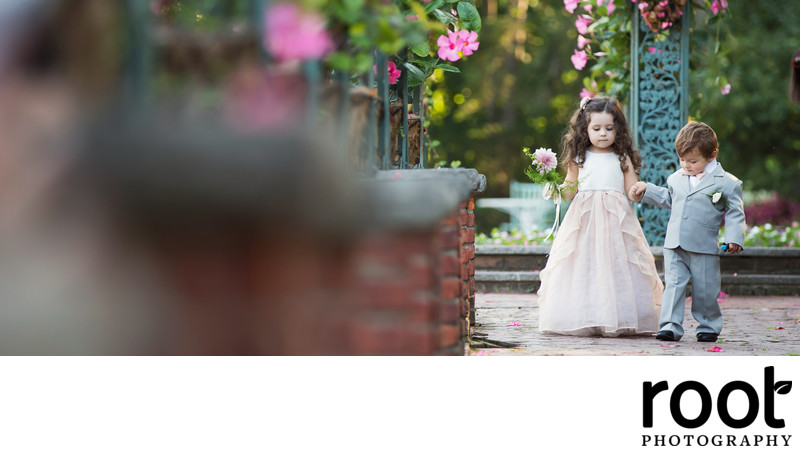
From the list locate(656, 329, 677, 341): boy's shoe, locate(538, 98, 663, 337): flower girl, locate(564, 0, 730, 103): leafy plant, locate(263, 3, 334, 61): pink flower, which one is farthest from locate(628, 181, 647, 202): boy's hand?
locate(263, 3, 334, 61): pink flower

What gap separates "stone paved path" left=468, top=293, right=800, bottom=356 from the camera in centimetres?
443

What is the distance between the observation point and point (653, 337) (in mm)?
5133

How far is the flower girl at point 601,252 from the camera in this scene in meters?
5.14

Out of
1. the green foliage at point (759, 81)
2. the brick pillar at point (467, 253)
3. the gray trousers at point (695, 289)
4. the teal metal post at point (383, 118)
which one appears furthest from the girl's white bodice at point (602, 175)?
the green foliage at point (759, 81)

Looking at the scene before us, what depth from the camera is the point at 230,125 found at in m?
2.02

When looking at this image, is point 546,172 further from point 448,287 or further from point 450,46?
point 448,287

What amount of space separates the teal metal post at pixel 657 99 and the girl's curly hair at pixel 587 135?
2691mm

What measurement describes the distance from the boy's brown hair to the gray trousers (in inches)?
21.4

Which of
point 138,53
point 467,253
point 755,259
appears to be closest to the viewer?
point 138,53

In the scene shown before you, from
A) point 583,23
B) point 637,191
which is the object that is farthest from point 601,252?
point 583,23

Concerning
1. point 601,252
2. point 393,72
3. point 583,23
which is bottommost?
point 601,252

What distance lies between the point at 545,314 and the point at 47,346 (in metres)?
3.60

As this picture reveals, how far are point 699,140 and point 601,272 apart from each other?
0.88 meters

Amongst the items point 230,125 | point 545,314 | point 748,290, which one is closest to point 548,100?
point 748,290
